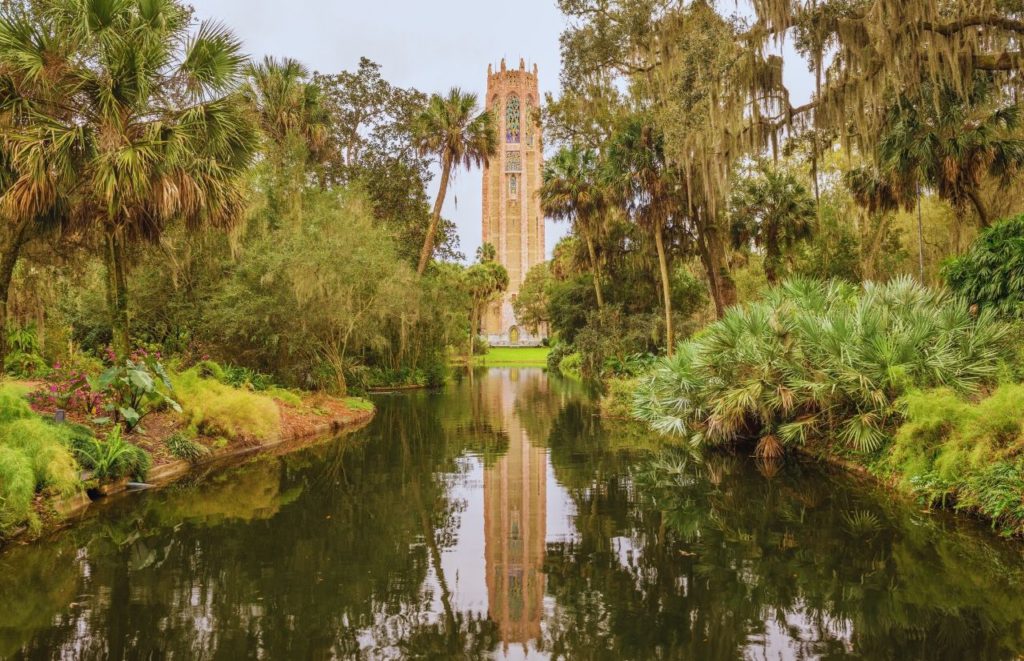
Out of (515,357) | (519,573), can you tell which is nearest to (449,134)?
(519,573)

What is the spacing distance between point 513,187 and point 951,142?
9060 centimetres

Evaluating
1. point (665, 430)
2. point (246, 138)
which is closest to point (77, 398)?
point (246, 138)

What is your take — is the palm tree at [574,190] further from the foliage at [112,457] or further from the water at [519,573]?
the foliage at [112,457]

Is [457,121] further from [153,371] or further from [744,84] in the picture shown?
[153,371]

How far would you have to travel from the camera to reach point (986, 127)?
52.2ft

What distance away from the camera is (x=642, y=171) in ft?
74.6

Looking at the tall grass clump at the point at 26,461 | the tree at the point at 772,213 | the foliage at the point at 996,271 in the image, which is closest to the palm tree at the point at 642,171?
the tree at the point at 772,213

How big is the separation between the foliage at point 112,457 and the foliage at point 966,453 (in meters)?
9.91

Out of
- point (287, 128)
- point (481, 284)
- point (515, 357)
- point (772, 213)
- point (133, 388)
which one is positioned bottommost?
point (133, 388)

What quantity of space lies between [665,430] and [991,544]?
7.05m

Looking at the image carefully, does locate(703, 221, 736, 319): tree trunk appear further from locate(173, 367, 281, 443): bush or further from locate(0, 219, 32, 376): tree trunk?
locate(0, 219, 32, 376): tree trunk

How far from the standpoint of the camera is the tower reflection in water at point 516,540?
5.44m

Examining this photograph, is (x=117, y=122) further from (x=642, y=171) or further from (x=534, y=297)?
(x=534, y=297)

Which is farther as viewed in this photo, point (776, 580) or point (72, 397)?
point (72, 397)
